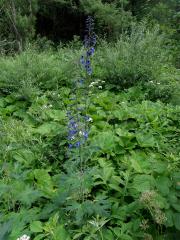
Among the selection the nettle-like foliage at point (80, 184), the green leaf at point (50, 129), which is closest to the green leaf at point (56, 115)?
the green leaf at point (50, 129)

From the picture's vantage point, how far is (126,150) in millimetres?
3244

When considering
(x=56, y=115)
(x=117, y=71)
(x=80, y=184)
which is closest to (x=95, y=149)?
(x=80, y=184)

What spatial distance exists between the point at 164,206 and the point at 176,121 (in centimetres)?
194

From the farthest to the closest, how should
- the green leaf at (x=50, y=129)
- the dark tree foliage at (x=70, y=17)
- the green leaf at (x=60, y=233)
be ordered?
the dark tree foliage at (x=70, y=17) → the green leaf at (x=50, y=129) → the green leaf at (x=60, y=233)

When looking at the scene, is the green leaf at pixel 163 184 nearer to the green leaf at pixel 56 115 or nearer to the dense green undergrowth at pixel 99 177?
the dense green undergrowth at pixel 99 177

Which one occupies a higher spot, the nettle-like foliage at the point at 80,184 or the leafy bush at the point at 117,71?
the nettle-like foliage at the point at 80,184

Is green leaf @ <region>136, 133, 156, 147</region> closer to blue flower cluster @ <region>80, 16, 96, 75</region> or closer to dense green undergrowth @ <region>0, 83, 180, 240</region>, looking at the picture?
dense green undergrowth @ <region>0, 83, 180, 240</region>

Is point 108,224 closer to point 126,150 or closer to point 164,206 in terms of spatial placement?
point 164,206

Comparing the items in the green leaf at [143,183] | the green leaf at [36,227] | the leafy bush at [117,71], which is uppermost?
the green leaf at [143,183]

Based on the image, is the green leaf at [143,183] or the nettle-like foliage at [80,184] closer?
the nettle-like foliage at [80,184]

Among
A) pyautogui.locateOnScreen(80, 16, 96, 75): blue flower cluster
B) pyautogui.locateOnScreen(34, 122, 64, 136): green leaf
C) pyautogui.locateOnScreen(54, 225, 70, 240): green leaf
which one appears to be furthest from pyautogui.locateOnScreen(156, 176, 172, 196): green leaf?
pyautogui.locateOnScreen(34, 122, 64, 136): green leaf

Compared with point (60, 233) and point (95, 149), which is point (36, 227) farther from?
point (95, 149)

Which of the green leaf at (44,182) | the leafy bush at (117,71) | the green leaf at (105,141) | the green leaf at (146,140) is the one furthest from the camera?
the leafy bush at (117,71)

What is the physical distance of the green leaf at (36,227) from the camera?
2.20 m
